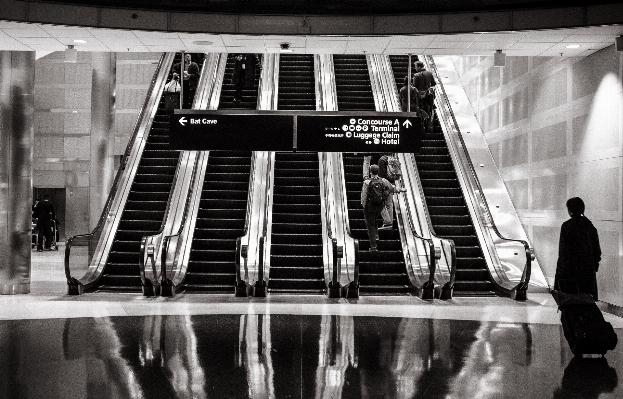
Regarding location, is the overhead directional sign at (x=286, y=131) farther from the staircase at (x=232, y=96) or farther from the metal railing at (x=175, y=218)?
the staircase at (x=232, y=96)

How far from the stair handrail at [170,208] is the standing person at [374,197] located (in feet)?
10.2

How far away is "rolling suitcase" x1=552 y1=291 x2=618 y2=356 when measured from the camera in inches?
252

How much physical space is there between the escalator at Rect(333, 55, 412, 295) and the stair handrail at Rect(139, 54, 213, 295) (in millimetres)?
3084

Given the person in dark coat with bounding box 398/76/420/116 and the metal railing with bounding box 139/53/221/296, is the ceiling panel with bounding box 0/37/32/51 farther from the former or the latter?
the person in dark coat with bounding box 398/76/420/116

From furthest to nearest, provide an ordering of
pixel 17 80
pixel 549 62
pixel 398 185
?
1. pixel 398 185
2. pixel 549 62
3. pixel 17 80

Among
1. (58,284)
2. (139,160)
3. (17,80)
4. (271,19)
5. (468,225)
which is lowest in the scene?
(58,284)

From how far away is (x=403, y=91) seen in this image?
14.1 meters

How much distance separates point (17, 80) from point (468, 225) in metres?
8.20

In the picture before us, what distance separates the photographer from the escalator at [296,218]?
457 inches

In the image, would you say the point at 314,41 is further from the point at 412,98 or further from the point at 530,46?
the point at 412,98

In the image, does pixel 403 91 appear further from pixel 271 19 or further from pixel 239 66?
pixel 271 19

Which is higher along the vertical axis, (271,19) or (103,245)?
(271,19)

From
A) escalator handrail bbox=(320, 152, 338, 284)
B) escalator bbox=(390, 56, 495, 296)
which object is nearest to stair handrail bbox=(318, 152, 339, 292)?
escalator handrail bbox=(320, 152, 338, 284)

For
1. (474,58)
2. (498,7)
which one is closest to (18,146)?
(498,7)
